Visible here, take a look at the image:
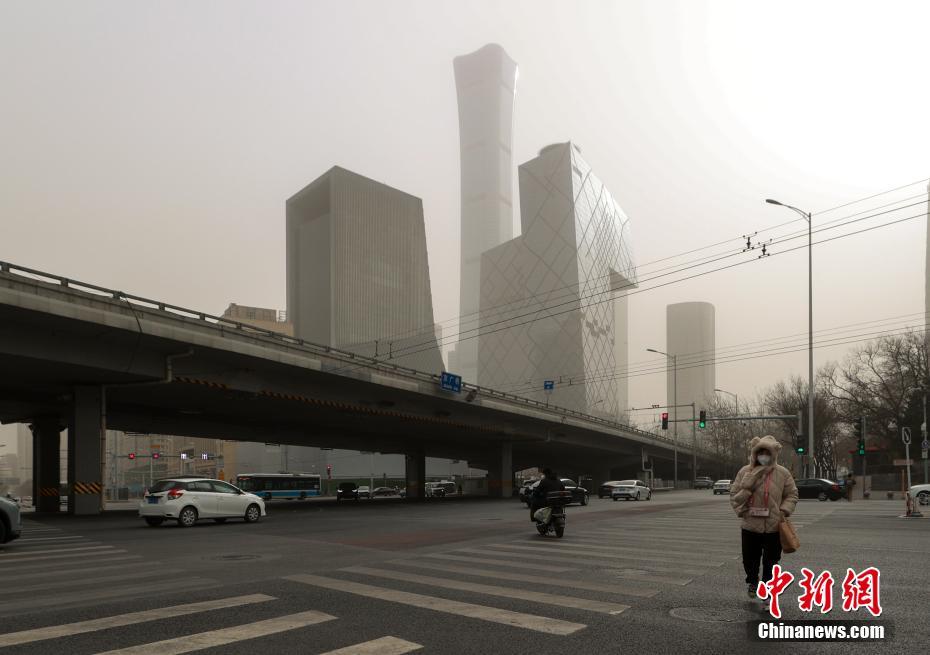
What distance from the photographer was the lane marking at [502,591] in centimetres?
790

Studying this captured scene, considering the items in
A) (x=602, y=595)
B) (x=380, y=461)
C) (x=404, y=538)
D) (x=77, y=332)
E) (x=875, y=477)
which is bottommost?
(x=380, y=461)

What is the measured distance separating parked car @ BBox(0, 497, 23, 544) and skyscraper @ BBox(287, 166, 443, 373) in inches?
6086

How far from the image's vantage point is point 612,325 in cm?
17675

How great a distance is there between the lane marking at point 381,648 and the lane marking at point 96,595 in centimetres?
414

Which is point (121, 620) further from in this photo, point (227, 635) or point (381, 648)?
point (381, 648)

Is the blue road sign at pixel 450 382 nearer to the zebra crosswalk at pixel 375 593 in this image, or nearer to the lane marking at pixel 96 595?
the zebra crosswalk at pixel 375 593

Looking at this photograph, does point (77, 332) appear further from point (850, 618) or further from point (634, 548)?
point (850, 618)

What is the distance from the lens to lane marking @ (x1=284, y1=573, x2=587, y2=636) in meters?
6.89

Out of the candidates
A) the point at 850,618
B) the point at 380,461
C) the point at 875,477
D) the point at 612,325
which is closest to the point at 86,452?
the point at 850,618

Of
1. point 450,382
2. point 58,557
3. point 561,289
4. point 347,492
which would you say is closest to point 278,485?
point 347,492

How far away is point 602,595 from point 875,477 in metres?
55.6

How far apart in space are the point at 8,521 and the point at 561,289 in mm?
139705

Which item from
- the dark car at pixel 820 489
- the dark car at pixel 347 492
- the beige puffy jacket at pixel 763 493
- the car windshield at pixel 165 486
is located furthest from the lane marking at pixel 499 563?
the dark car at pixel 347 492

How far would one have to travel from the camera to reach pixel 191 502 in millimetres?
22453
